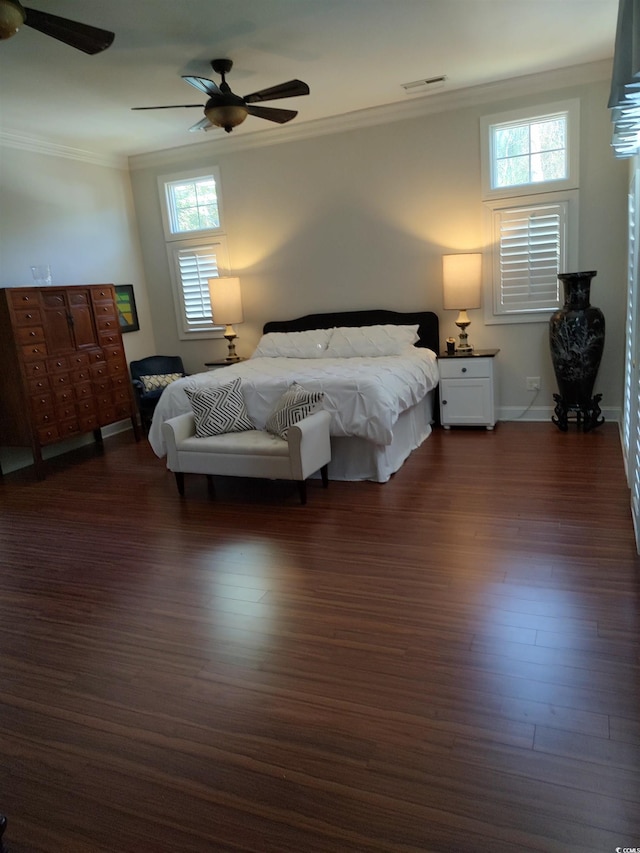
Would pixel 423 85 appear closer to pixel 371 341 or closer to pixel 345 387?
pixel 371 341

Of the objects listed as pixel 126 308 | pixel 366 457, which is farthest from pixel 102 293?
pixel 366 457

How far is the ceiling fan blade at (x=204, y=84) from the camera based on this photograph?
11.4ft

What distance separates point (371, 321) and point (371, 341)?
515 mm

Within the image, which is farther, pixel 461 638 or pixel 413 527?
pixel 413 527

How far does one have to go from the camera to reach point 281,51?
12.8 ft

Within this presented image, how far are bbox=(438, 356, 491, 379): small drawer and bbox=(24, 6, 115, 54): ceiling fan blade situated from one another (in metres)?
3.55

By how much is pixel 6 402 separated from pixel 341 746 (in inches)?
175

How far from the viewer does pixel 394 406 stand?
A: 402 cm

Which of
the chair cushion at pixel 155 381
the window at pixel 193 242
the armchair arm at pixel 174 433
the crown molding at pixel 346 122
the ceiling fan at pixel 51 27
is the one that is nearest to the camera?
the ceiling fan at pixel 51 27

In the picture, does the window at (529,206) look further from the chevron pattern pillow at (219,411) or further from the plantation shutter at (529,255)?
the chevron pattern pillow at (219,411)

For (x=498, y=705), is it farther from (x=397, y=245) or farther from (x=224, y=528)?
(x=397, y=245)

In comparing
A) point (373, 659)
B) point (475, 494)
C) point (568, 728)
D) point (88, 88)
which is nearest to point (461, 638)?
point (373, 659)

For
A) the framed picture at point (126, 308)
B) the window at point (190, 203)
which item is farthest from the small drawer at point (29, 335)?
the window at point (190, 203)

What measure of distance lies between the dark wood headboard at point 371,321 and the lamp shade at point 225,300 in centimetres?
39
